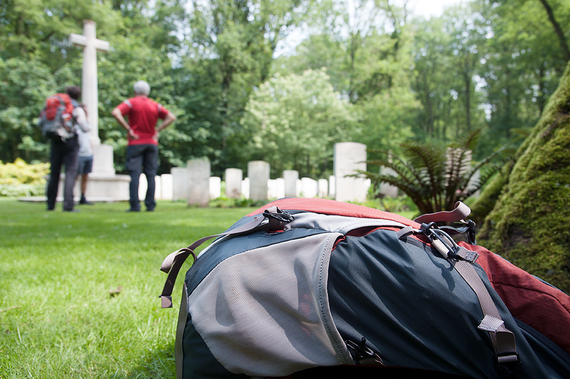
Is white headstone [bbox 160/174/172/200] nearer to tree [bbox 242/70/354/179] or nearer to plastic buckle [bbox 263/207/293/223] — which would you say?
tree [bbox 242/70/354/179]

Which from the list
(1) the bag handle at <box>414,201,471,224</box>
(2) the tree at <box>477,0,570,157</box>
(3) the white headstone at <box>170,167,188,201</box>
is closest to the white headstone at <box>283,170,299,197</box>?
(3) the white headstone at <box>170,167,188,201</box>

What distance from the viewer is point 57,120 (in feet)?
18.9

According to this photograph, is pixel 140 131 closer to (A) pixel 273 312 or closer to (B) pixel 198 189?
(B) pixel 198 189

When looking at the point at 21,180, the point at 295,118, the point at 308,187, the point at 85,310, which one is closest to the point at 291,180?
the point at 308,187

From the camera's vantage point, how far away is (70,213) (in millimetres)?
6102

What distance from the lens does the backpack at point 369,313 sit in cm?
91

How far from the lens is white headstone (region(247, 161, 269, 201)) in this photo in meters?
10.5

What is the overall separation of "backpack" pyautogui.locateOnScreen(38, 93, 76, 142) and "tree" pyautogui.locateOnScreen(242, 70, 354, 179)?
16.0 m

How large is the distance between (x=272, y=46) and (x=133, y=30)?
34.6 ft

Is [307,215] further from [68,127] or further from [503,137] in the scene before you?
[503,137]

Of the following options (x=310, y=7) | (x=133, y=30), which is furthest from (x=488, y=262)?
(x=133, y=30)

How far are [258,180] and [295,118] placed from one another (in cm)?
1306

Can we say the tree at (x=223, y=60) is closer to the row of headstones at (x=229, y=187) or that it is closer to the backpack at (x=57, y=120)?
the row of headstones at (x=229, y=187)

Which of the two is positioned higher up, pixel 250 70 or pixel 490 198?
pixel 250 70
